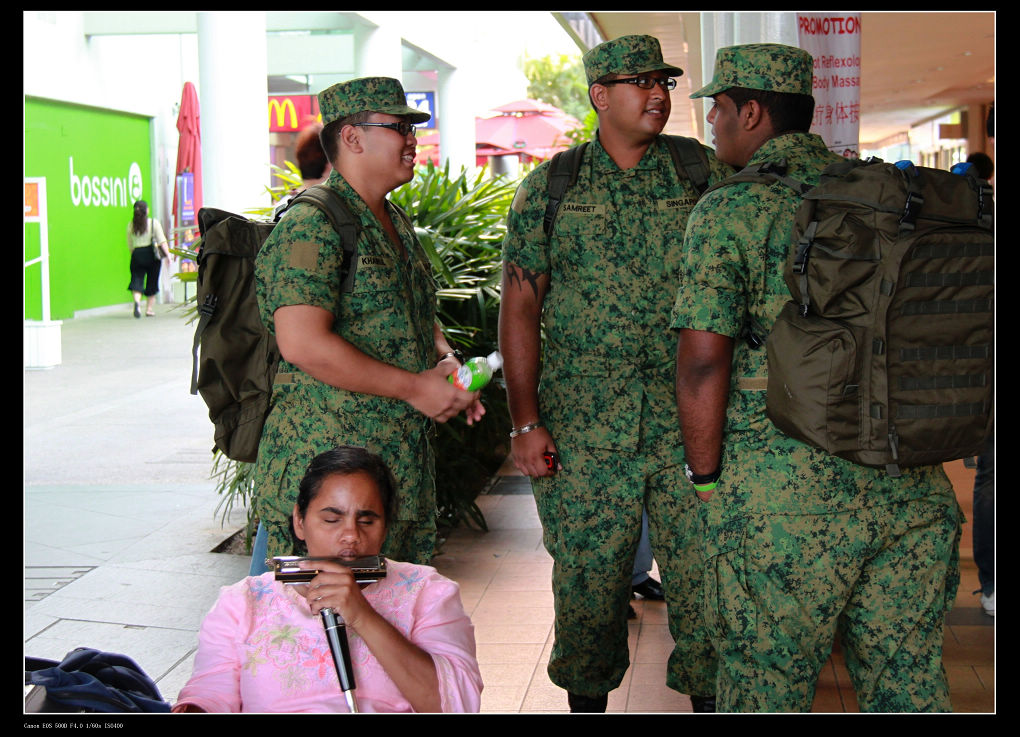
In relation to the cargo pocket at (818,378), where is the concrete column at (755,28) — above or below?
above

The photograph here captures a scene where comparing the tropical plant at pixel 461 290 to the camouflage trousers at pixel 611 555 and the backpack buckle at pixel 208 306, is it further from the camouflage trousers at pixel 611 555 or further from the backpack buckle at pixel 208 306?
the backpack buckle at pixel 208 306

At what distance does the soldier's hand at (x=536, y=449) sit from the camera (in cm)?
322

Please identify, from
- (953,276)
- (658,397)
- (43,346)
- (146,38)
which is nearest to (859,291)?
(953,276)

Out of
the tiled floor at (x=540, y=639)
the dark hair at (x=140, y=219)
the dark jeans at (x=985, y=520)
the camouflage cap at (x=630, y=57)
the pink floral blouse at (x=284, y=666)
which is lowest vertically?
the tiled floor at (x=540, y=639)

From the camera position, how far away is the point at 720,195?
2428 millimetres

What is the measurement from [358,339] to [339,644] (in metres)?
0.97

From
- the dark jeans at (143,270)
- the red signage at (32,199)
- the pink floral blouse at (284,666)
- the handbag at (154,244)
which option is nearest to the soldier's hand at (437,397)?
the pink floral blouse at (284,666)

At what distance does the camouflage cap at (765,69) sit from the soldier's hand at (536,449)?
1.12m

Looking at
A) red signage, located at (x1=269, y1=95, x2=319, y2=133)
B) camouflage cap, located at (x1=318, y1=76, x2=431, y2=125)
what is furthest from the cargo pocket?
red signage, located at (x1=269, y1=95, x2=319, y2=133)

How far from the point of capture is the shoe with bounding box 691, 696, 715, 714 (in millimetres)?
3273

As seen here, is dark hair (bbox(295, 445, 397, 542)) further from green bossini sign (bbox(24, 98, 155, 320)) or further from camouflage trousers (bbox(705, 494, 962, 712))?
green bossini sign (bbox(24, 98, 155, 320))

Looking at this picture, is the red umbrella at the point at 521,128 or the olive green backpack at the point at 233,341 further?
the red umbrella at the point at 521,128
